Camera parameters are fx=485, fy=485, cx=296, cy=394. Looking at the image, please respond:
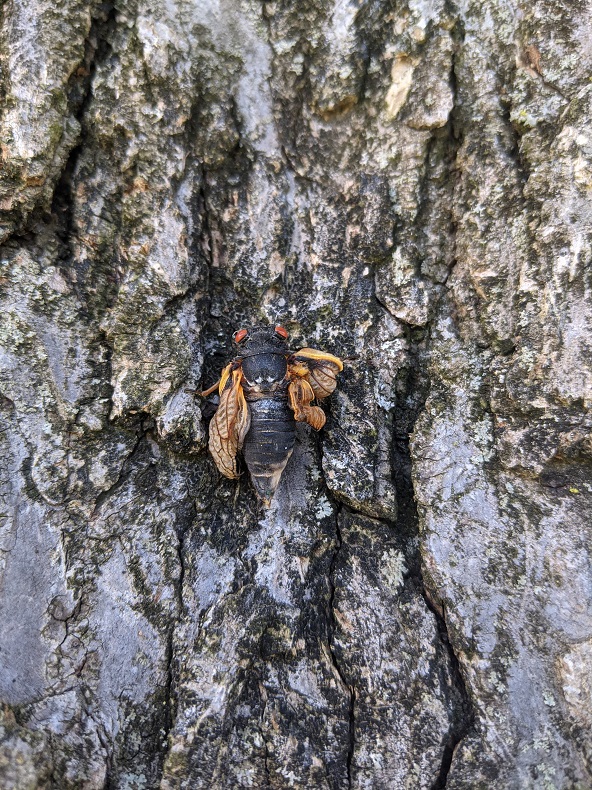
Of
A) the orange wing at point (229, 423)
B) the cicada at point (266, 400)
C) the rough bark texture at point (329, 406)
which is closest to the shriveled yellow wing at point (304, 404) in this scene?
the cicada at point (266, 400)

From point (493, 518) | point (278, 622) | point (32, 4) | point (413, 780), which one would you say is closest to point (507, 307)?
point (493, 518)

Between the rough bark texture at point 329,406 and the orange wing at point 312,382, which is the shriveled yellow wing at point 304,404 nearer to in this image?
the orange wing at point 312,382

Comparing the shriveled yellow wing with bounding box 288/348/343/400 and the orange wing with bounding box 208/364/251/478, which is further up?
the shriveled yellow wing with bounding box 288/348/343/400

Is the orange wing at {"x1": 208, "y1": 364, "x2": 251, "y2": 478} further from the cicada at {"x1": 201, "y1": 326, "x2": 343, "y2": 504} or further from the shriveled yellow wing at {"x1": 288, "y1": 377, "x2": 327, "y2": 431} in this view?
the shriveled yellow wing at {"x1": 288, "y1": 377, "x2": 327, "y2": 431}

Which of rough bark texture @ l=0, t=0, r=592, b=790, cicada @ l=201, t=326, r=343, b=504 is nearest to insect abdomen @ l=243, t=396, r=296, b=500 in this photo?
cicada @ l=201, t=326, r=343, b=504

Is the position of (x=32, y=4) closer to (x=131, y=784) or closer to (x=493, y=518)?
(x=493, y=518)

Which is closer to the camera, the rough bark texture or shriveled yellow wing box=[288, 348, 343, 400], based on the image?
the rough bark texture

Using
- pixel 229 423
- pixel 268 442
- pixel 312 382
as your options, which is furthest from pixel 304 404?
pixel 229 423
